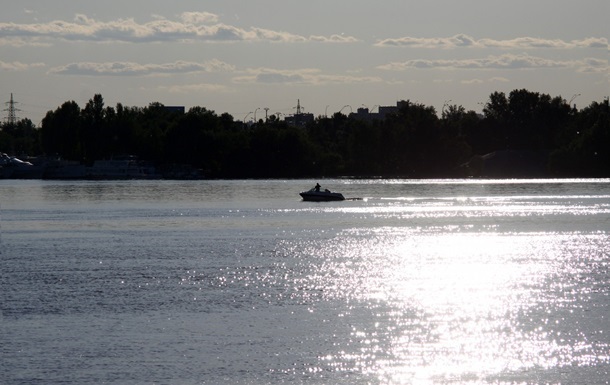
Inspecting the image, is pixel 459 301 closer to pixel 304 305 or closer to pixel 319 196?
pixel 304 305

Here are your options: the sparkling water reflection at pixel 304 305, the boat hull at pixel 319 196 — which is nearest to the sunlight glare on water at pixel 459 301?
the sparkling water reflection at pixel 304 305

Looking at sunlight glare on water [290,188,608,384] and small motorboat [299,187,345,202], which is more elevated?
small motorboat [299,187,345,202]

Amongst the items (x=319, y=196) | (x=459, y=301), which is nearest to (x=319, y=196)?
(x=319, y=196)

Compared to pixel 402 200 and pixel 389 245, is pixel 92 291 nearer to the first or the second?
pixel 389 245

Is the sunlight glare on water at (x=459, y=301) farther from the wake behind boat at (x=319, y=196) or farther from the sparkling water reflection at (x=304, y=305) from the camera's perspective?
the wake behind boat at (x=319, y=196)

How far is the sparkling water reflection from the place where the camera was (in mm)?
36188

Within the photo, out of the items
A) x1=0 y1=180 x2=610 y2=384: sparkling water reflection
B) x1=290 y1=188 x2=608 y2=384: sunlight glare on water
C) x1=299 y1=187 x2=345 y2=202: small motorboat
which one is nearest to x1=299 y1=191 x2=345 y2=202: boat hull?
x1=299 y1=187 x2=345 y2=202: small motorboat

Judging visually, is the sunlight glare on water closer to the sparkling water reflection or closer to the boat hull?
the sparkling water reflection

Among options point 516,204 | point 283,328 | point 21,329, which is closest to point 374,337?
point 283,328

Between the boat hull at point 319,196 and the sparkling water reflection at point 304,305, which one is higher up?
the boat hull at point 319,196

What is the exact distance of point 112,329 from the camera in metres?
42.8

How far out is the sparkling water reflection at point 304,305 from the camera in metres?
36.2

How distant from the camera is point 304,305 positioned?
48.6 m

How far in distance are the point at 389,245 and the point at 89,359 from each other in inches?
1841
